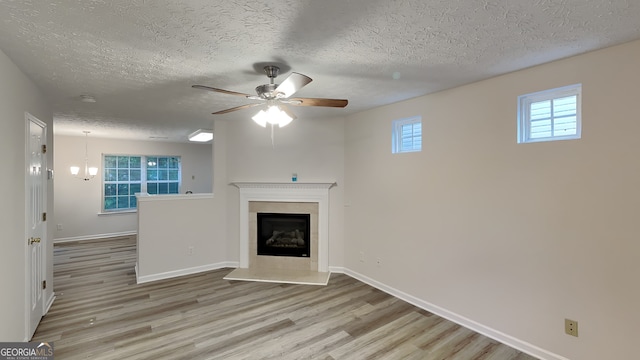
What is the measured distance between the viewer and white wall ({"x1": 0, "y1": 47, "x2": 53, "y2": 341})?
191 centimetres

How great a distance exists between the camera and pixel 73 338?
2516 mm

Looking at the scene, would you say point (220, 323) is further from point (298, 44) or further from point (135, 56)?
point (298, 44)

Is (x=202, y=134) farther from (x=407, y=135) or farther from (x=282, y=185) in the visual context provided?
(x=407, y=135)

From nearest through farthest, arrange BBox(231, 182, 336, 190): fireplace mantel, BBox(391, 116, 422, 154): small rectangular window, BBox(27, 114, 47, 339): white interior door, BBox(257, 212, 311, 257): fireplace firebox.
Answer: BBox(27, 114, 47, 339): white interior door, BBox(391, 116, 422, 154): small rectangular window, BBox(231, 182, 336, 190): fireplace mantel, BBox(257, 212, 311, 257): fireplace firebox

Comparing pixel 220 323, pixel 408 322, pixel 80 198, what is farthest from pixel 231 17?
pixel 80 198

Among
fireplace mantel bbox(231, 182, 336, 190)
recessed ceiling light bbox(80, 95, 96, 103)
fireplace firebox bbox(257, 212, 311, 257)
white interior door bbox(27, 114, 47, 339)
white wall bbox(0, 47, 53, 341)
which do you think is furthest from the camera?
fireplace firebox bbox(257, 212, 311, 257)

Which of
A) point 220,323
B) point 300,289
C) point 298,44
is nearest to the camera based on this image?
point 298,44

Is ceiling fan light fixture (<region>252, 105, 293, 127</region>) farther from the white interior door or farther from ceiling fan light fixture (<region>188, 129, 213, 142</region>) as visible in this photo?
ceiling fan light fixture (<region>188, 129, 213, 142</region>)

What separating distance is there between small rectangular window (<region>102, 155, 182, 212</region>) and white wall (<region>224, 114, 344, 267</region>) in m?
3.65

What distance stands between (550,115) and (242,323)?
134 inches

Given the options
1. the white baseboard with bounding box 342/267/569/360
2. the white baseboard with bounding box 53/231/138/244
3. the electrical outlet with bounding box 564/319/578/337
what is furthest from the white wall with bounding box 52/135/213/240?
the electrical outlet with bounding box 564/319/578/337

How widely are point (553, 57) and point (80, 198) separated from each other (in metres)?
8.26

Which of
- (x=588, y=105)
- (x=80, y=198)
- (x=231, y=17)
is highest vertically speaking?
(x=231, y=17)

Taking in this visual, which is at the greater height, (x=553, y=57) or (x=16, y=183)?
(x=553, y=57)
